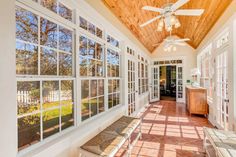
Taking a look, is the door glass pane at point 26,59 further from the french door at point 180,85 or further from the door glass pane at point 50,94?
the french door at point 180,85

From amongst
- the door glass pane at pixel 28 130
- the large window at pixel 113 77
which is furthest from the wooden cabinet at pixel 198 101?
the door glass pane at pixel 28 130

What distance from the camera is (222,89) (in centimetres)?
362

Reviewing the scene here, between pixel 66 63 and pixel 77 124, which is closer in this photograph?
pixel 66 63

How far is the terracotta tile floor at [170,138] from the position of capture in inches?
106

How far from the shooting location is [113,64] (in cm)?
346

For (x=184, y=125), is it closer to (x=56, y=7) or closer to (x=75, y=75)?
(x=75, y=75)

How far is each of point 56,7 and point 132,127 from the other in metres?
2.26

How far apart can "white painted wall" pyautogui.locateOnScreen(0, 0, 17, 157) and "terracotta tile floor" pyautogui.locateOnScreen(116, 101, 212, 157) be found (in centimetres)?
192

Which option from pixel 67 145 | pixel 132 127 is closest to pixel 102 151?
pixel 67 145

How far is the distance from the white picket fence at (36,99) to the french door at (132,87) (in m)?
2.84

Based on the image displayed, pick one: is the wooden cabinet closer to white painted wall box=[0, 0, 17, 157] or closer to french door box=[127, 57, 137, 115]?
french door box=[127, 57, 137, 115]

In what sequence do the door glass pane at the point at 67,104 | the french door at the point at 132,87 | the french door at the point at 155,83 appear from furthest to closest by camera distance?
the french door at the point at 155,83 < the french door at the point at 132,87 < the door glass pane at the point at 67,104

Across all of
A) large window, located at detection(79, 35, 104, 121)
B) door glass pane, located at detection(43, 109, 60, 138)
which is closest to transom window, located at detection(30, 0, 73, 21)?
large window, located at detection(79, 35, 104, 121)

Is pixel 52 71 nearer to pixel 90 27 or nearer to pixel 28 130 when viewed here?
pixel 28 130
